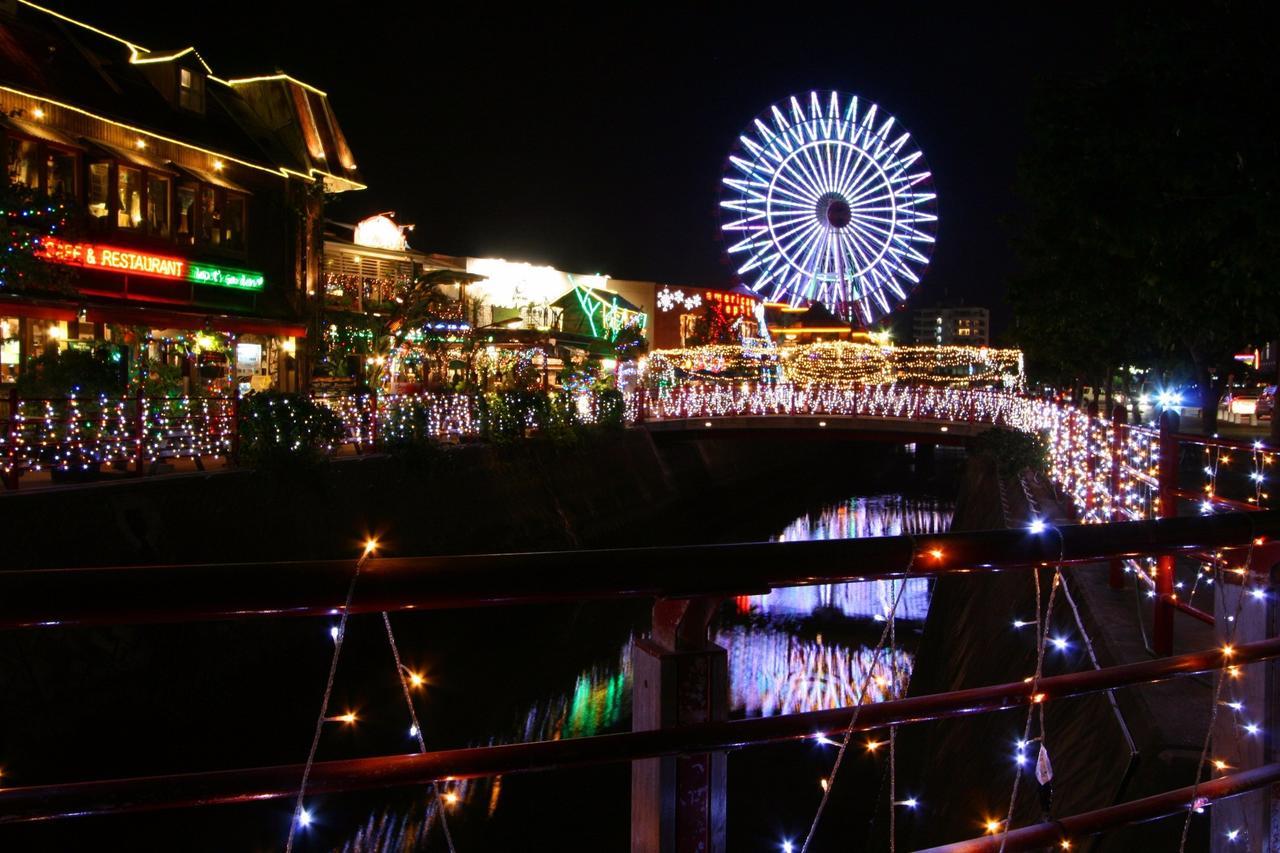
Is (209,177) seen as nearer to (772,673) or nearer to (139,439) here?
(139,439)

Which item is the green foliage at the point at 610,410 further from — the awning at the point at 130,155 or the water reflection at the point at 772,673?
the awning at the point at 130,155

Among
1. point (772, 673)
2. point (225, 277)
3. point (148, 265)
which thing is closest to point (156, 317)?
point (148, 265)

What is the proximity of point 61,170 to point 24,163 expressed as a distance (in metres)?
0.93

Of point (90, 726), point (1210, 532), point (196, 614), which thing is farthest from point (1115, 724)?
point (90, 726)

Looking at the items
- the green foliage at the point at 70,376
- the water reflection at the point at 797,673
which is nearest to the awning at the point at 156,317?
the green foliage at the point at 70,376

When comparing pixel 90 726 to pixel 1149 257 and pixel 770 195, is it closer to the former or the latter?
pixel 1149 257

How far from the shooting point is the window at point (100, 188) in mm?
21000

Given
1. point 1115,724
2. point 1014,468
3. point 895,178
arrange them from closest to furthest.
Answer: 1. point 1115,724
2. point 1014,468
3. point 895,178

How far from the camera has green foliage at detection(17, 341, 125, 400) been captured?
616 inches

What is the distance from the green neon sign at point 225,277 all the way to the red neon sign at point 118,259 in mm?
289

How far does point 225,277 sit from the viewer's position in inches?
949

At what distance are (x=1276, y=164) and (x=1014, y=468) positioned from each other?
9.89m

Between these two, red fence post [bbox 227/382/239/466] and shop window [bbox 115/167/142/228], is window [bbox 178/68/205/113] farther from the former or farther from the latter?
red fence post [bbox 227/382/239/466]

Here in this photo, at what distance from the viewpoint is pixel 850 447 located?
190 feet
